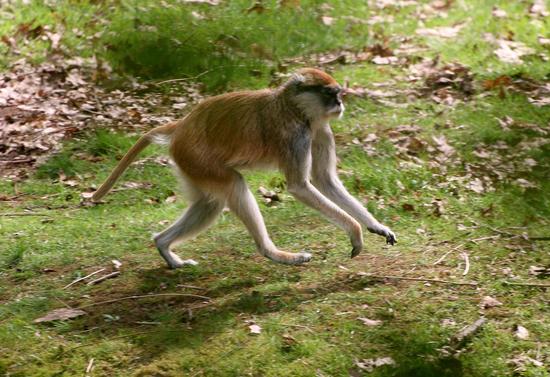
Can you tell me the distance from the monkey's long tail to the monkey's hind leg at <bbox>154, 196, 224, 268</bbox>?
51cm

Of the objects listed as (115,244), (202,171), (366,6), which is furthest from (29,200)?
(366,6)

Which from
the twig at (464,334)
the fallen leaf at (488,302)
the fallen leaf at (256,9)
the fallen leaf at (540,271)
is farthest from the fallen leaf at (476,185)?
the fallen leaf at (256,9)

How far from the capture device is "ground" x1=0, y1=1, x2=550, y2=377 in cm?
506

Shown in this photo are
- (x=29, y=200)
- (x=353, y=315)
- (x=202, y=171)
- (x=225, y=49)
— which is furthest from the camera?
(x=225, y=49)

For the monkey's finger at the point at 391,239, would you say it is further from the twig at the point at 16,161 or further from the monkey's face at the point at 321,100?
the twig at the point at 16,161

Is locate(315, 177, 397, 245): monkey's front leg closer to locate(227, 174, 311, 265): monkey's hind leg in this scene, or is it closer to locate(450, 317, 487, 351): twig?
locate(227, 174, 311, 265): monkey's hind leg

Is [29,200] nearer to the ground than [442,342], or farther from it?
nearer to the ground

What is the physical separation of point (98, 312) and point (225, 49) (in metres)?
5.25

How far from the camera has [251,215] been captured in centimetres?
574

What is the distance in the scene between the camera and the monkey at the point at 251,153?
5805 millimetres

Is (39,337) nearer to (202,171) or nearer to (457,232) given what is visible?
(202,171)

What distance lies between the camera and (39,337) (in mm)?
5168

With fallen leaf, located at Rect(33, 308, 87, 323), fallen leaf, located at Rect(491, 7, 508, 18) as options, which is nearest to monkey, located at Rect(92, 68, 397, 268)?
fallen leaf, located at Rect(33, 308, 87, 323)

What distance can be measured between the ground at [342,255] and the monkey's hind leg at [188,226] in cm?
15
